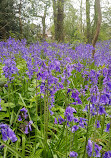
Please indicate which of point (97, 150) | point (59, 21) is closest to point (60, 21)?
point (59, 21)

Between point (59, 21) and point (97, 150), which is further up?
point (59, 21)

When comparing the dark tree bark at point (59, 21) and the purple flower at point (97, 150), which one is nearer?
the purple flower at point (97, 150)

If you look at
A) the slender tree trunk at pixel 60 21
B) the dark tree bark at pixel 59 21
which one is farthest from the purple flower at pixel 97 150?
the slender tree trunk at pixel 60 21

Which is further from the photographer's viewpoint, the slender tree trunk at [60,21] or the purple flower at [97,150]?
the slender tree trunk at [60,21]

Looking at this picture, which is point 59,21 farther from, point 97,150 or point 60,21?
point 97,150

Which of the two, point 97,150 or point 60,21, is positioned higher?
point 60,21

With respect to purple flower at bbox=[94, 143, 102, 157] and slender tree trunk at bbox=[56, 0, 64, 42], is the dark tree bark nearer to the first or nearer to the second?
slender tree trunk at bbox=[56, 0, 64, 42]

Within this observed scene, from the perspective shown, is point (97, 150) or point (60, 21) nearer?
point (97, 150)

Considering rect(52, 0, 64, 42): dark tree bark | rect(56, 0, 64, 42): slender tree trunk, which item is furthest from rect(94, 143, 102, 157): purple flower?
rect(56, 0, 64, 42): slender tree trunk

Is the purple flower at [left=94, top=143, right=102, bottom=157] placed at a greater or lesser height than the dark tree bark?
lesser

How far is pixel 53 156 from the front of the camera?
5.81 ft

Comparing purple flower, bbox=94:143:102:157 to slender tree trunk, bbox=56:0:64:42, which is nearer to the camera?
purple flower, bbox=94:143:102:157

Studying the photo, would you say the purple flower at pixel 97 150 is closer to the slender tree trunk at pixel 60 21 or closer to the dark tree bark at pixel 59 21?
the dark tree bark at pixel 59 21

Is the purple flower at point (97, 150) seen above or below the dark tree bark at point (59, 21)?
below
